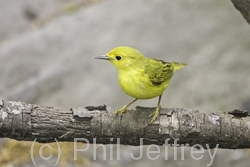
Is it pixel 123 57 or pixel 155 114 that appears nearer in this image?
pixel 155 114

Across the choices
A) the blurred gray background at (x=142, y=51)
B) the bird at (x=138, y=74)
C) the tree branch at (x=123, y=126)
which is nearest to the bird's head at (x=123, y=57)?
the bird at (x=138, y=74)

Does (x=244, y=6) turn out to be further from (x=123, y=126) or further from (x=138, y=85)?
(x=123, y=126)

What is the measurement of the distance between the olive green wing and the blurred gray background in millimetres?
2300

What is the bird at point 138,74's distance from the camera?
12.4 feet

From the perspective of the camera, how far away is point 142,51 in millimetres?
7602

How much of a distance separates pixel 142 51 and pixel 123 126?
4.02 m

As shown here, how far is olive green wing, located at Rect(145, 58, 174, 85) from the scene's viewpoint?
392 centimetres

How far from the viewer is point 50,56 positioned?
7816 mm

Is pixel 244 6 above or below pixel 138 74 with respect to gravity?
above

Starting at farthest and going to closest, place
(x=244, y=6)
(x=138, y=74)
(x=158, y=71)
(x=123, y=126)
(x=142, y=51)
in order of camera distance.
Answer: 1. (x=142, y=51)
2. (x=244, y=6)
3. (x=158, y=71)
4. (x=138, y=74)
5. (x=123, y=126)

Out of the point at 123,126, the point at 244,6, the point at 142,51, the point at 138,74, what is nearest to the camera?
the point at 123,126

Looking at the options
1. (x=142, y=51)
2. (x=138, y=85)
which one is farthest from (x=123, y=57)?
(x=142, y=51)

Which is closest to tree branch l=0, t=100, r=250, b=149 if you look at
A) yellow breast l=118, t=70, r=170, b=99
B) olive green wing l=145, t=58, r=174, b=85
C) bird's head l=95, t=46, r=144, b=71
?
yellow breast l=118, t=70, r=170, b=99

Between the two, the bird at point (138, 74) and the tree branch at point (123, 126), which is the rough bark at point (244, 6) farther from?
the tree branch at point (123, 126)
